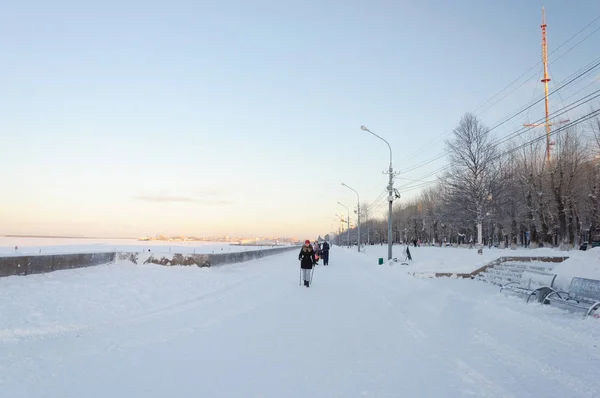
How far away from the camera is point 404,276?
2164cm

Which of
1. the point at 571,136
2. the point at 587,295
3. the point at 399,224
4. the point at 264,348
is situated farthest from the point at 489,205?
the point at 399,224

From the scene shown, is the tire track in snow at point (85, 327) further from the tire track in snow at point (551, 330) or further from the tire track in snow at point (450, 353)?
the tire track in snow at point (551, 330)

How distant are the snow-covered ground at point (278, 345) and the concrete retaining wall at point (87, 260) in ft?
1.70

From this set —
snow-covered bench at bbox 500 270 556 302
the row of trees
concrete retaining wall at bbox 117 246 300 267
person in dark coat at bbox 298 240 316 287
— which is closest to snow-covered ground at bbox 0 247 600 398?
snow-covered bench at bbox 500 270 556 302

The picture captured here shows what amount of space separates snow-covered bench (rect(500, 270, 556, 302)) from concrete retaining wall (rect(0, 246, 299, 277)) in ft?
49.5

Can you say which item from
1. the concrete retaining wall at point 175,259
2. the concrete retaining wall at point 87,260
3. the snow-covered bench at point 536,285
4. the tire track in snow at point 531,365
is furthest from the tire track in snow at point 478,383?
the concrete retaining wall at point 175,259

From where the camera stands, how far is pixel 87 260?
16.7 meters

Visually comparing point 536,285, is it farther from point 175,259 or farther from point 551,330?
point 175,259

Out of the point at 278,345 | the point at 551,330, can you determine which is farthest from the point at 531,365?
the point at 278,345

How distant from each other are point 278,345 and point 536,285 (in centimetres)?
913

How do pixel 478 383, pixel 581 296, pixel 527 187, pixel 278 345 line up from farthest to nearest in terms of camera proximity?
pixel 527 187 → pixel 581 296 → pixel 278 345 → pixel 478 383

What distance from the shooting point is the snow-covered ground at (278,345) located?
503cm

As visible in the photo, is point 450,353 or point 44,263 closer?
point 450,353

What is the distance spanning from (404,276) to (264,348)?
16126 mm
